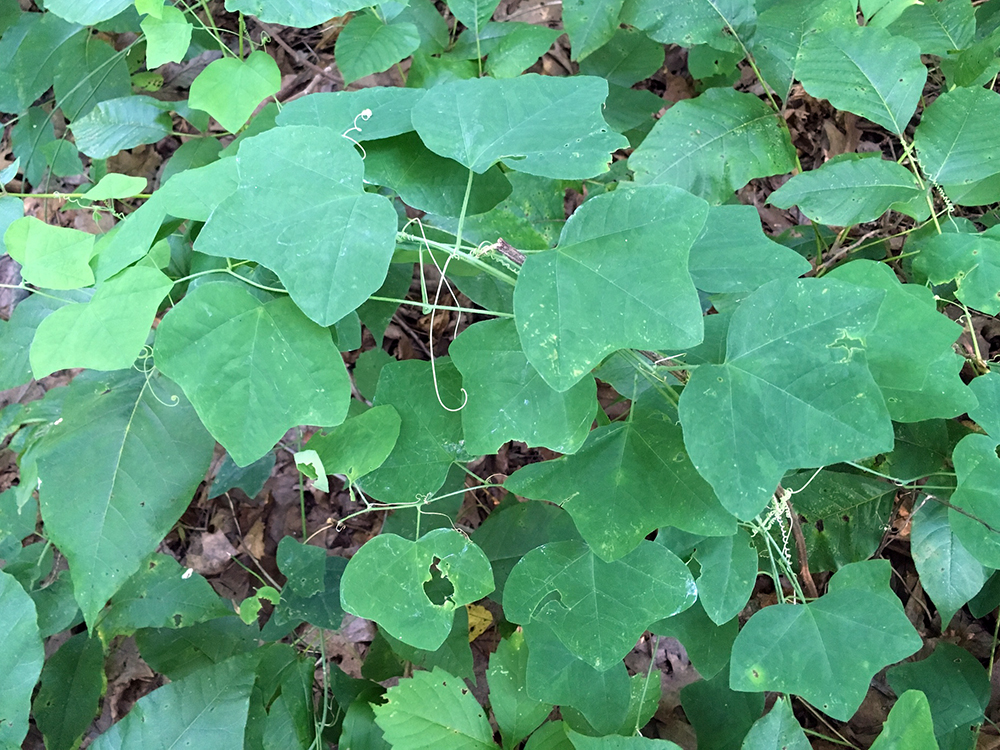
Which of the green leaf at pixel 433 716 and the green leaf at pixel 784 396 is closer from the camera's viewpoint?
the green leaf at pixel 784 396

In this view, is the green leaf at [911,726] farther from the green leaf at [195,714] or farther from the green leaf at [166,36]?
the green leaf at [166,36]

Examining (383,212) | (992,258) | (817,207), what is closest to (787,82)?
(817,207)

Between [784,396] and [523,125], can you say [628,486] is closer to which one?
[784,396]

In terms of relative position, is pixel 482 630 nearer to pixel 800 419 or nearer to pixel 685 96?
pixel 800 419

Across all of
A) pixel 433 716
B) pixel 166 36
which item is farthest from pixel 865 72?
pixel 433 716

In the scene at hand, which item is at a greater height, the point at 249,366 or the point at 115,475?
the point at 249,366

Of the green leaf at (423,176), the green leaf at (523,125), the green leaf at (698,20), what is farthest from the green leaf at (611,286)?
the green leaf at (698,20)

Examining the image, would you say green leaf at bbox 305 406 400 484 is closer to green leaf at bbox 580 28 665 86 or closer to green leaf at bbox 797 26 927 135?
green leaf at bbox 797 26 927 135
